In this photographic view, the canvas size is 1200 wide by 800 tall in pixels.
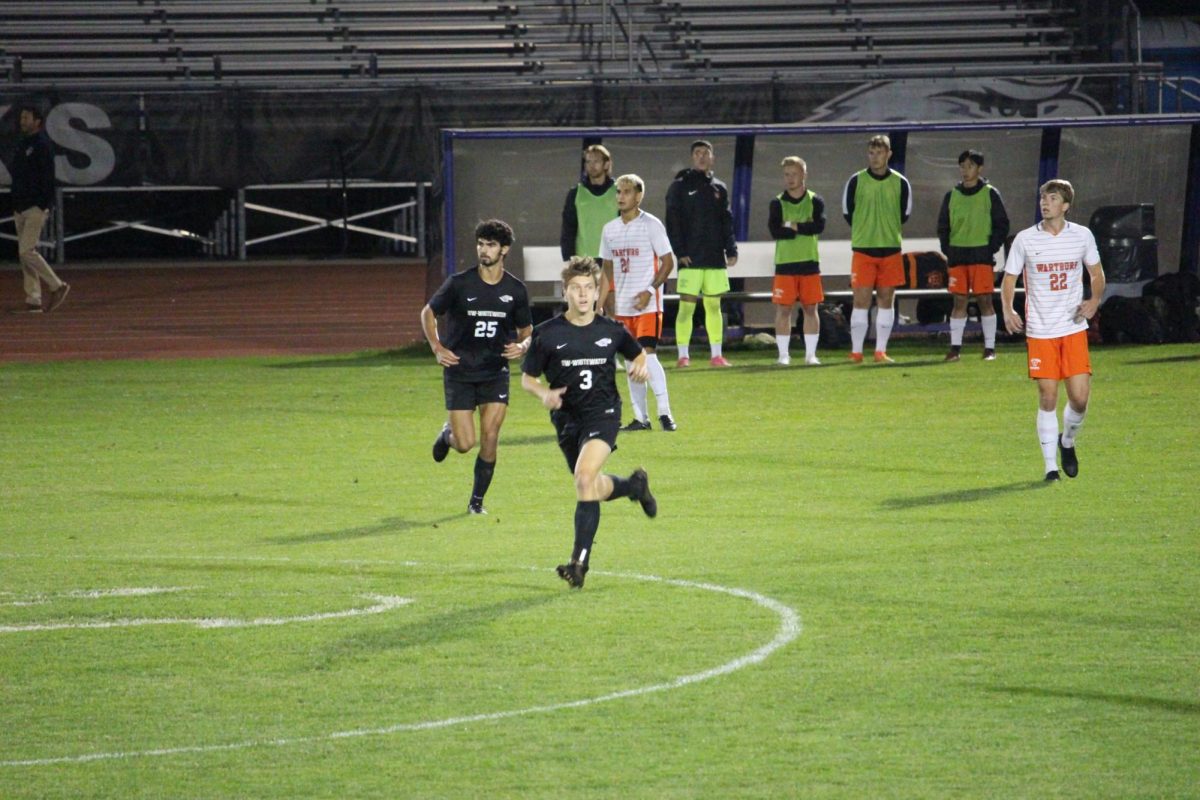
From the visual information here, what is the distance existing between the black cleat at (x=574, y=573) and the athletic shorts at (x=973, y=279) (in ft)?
38.6

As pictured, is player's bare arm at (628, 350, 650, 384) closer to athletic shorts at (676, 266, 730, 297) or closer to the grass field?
the grass field

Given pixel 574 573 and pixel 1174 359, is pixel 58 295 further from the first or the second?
pixel 574 573

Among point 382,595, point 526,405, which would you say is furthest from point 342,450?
point 382,595

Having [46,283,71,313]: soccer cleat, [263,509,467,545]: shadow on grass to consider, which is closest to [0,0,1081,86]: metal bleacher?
[46,283,71,313]: soccer cleat

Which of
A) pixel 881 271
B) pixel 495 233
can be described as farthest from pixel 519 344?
pixel 881 271

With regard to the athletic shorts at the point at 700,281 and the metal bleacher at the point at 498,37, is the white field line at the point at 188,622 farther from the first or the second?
the metal bleacher at the point at 498,37

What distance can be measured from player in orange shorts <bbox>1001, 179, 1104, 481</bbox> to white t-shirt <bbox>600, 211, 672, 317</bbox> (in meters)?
3.70

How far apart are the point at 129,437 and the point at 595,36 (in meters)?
19.6

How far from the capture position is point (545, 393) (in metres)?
8.89

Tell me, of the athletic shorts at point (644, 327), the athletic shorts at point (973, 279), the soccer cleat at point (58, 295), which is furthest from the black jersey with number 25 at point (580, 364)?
the soccer cleat at point (58, 295)

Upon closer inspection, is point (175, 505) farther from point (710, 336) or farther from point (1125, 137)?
point (1125, 137)

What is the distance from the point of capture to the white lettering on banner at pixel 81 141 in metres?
28.6

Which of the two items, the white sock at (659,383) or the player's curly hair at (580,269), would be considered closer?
the player's curly hair at (580,269)

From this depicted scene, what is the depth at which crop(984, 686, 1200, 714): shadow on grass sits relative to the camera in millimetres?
6562
